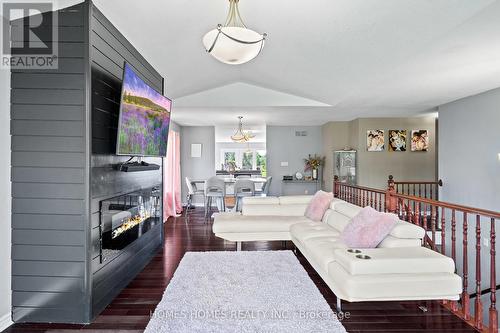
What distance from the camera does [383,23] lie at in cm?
292

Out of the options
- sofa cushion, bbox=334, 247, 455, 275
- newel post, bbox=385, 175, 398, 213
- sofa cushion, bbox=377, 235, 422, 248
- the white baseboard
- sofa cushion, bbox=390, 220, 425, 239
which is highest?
newel post, bbox=385, 175, 398, 213

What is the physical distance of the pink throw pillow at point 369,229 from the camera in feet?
8.94

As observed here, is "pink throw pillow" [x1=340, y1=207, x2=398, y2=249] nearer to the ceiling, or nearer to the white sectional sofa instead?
the white sectional sofa

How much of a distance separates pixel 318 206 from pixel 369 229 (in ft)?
5.49

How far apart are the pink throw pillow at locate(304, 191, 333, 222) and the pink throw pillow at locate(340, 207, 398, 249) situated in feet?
4.61

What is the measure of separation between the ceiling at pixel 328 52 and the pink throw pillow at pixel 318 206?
1.81 metres

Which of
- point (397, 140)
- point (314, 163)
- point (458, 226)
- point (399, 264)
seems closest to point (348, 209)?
point (399, 264)

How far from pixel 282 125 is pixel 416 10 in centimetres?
644

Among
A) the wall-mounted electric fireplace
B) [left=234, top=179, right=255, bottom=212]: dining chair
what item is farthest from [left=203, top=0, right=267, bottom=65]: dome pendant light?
[left=234, top=179, right=255, bottom=212]: dining chair

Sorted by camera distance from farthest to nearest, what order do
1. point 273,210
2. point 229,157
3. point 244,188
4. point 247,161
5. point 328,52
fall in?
point 247,161, point 229,157, point 244,188, point 273,210, point 328,52

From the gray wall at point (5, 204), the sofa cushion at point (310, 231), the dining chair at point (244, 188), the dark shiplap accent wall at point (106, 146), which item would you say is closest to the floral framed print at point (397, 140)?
the dining chair at point (244, 188)

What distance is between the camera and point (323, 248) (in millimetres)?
2943

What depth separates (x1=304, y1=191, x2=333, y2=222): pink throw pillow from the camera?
438cm

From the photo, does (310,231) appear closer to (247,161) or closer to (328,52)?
(328,52)
